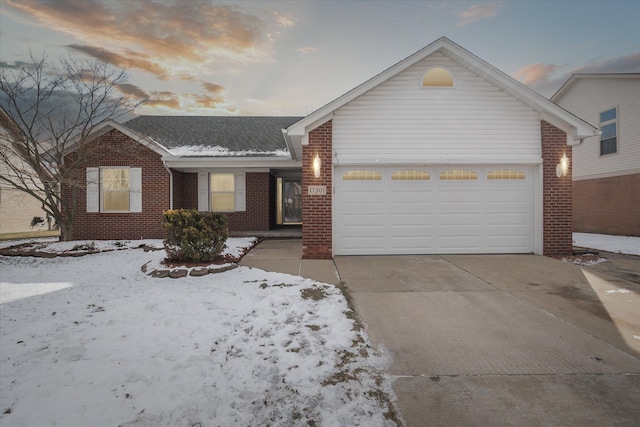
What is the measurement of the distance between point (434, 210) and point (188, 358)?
713 cm

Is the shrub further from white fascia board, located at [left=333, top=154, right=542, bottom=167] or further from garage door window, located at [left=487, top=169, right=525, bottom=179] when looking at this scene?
garage door window, located at [left=487, top=169, right=525, bottom=179]

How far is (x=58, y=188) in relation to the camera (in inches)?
458

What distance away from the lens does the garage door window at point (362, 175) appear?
8.16 metres

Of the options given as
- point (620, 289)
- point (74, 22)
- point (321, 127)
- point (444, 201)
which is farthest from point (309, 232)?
point (74, 22)

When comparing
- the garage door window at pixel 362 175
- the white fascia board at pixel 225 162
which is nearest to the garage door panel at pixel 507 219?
the garage door window at pixel 362 175

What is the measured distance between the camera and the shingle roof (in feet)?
41.2

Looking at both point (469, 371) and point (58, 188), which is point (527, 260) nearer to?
point (469, 371)

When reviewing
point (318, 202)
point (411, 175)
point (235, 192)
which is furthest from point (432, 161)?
point (235, 192)

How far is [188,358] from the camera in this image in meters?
3.02

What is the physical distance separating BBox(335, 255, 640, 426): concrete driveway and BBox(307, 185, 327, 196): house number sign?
254 cm

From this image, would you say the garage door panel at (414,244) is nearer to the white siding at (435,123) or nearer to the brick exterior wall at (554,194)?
the white siding at (435,123)

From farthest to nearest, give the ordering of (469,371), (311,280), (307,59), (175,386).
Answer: (307,59) < (311,280) < (469,371) < (175,386)

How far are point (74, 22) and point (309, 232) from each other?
1051 cm

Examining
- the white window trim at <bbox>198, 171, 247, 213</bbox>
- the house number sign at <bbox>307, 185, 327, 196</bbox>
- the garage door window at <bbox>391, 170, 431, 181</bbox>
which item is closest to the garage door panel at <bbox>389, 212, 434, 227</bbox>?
the garage door window at <bbox>391, 170, 431, 181</bbox>
